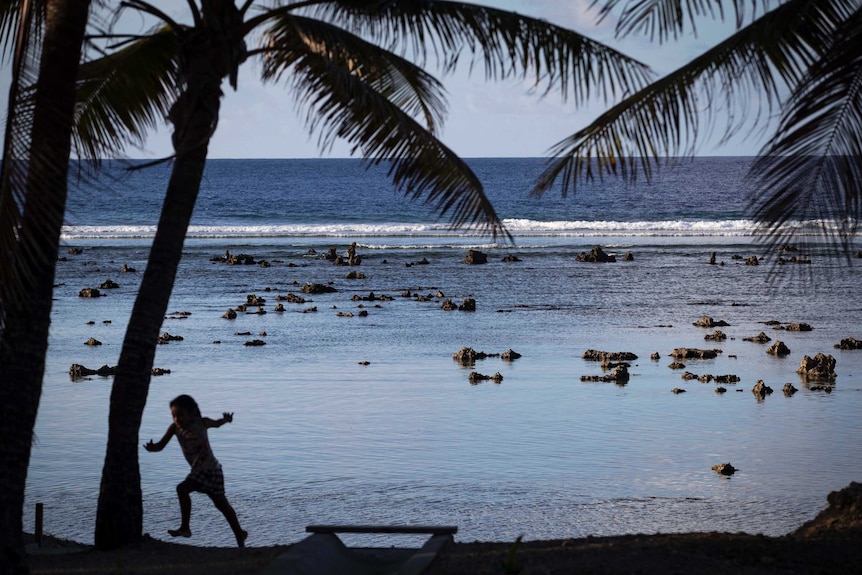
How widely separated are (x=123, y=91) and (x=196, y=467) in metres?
3.08

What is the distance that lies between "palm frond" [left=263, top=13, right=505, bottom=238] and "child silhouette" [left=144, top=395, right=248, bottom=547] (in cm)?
234

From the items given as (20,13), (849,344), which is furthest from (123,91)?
(849,344)

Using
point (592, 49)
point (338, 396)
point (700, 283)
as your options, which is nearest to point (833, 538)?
point (592, 49)

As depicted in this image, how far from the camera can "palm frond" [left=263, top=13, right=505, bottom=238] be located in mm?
7332

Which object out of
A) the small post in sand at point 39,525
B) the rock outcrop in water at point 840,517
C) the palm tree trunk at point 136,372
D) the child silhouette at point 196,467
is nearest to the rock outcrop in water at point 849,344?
the rock outcrop in water at point 840,517

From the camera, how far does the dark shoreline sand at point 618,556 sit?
20.4 feet

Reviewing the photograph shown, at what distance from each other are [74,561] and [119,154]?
3.41 metres

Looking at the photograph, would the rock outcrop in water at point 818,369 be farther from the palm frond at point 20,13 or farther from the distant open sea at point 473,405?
the palm frond at point 20,13

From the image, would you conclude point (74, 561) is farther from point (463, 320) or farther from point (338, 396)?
point (463, 320)

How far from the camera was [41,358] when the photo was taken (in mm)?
6453

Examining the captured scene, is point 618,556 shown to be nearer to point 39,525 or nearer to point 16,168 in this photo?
point 16,168

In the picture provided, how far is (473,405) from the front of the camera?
13.5m

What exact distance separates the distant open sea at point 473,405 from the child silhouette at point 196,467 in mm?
657

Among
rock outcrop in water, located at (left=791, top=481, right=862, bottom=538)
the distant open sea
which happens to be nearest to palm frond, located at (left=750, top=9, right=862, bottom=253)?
the distant open sea
